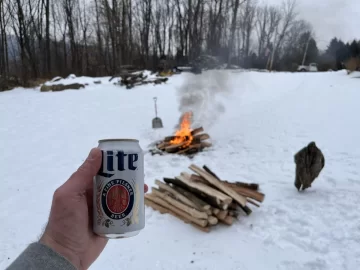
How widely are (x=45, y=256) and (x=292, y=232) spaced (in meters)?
3.85

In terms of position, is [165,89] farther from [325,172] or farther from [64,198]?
[64,198]

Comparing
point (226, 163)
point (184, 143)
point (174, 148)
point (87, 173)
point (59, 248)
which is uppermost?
point (87, 173)

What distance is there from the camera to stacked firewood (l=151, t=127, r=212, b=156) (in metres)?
8.79

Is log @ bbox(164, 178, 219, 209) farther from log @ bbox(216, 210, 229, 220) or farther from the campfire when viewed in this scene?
the campfire

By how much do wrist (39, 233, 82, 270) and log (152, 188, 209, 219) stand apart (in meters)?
3.01

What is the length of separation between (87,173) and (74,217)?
0.88ft

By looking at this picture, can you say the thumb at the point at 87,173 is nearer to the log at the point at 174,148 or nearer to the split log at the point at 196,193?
the split log at the point at 196,193

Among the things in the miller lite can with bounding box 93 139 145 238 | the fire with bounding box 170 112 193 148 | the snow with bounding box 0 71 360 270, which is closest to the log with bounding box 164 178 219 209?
the snow with bounding box 0 71 360 270

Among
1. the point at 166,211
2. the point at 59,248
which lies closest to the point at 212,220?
the point at 166,211

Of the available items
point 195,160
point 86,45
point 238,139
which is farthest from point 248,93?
point 86,45

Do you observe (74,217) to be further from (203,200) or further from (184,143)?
(184,143)

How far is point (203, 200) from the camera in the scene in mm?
4961

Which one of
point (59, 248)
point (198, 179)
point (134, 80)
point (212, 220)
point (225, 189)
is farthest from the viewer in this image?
point (134, 80)

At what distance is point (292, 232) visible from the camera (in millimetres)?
4445
